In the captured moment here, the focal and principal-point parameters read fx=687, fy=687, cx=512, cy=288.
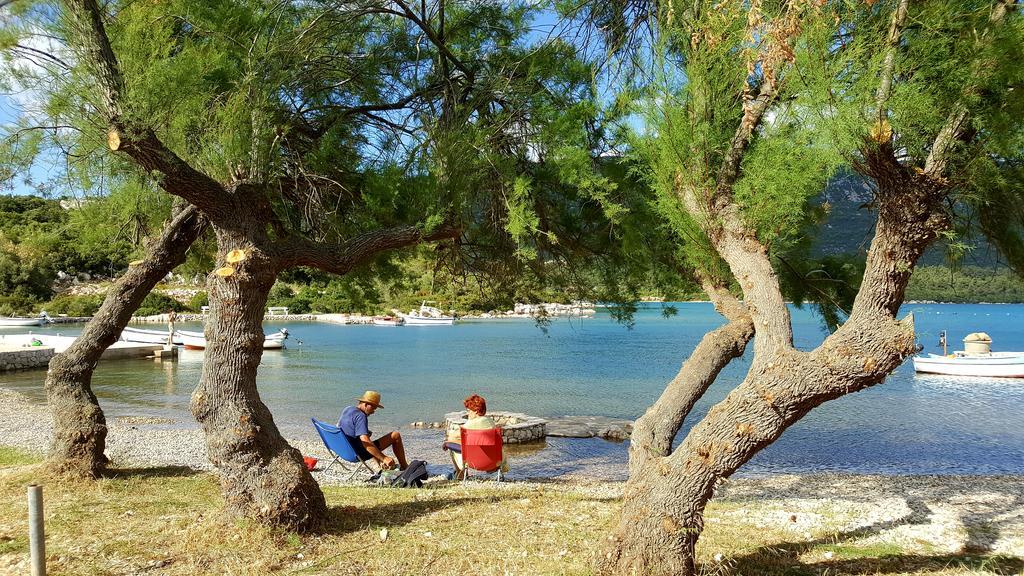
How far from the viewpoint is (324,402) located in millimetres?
19750

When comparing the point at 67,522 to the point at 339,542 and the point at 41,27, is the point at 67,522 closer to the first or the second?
the point at 339,542

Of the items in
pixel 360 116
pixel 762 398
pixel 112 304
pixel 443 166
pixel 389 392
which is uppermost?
pixel 360 116

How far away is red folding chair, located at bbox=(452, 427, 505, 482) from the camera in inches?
303

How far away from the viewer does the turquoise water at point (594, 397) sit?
12.8 metres

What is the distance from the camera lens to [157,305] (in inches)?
2837

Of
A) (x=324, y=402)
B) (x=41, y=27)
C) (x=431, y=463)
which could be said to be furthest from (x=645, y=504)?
(x=324, y=402)

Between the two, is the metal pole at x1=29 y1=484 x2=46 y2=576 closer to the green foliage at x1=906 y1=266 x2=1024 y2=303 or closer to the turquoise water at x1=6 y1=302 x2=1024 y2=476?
the turquoise water at x1=6 y1=302 x2=1024 y2=476

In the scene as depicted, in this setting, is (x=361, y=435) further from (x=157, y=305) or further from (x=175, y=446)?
(x=157, y=305)

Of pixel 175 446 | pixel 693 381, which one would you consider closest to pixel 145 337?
pixel 175 446

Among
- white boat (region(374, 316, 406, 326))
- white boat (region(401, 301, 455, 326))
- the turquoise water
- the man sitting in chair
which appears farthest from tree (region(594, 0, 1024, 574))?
white boat (region(374, 316, 406, 326))

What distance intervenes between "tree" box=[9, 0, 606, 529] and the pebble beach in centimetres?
298

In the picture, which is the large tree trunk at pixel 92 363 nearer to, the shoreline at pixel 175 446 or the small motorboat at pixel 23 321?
the shoreline at pixel 175 446

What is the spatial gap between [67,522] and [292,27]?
453 cm

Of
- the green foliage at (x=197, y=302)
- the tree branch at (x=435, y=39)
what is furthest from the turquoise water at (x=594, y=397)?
the green foliage at (x=197, y=302)
